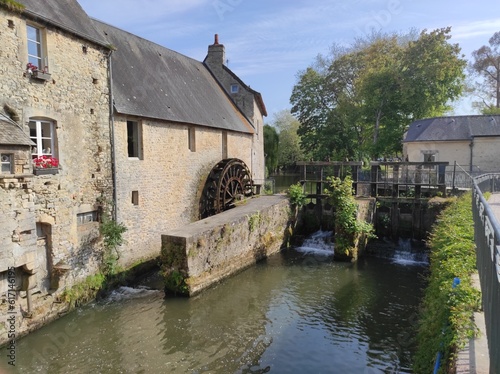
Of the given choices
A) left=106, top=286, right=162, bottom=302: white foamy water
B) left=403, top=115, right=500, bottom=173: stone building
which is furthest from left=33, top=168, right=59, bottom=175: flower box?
left=403, top=115, right=500, bottom=173: stone building

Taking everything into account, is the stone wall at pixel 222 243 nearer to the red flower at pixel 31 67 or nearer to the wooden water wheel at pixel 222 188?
the wooden water wheel at pixel 222 188

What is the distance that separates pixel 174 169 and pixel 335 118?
19.8 m

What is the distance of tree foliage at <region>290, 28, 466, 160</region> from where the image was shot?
2253 centimetres

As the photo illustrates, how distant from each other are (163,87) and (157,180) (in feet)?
13.0

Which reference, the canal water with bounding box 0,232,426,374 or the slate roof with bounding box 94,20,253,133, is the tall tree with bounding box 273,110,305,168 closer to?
the slate roof with bounding box 94,20,253,133

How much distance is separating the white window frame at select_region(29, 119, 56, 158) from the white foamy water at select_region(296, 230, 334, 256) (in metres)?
8.87

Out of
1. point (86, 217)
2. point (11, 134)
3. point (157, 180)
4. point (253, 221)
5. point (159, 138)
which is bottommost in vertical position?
Result: point (253, 221)

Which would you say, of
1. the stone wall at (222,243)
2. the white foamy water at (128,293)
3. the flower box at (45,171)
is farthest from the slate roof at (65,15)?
the white foamy water at (128,293)

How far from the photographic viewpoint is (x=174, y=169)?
12.6 metres

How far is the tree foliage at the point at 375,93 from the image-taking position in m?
22.5

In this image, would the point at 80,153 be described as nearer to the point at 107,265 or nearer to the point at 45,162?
the point at 45,162

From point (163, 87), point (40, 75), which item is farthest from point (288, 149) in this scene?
point (40, 75)

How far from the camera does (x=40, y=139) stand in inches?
313

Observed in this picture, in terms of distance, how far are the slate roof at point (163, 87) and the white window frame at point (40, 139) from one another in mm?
2083
